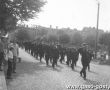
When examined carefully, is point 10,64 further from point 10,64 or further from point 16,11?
point 16,11

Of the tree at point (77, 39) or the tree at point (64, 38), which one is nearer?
the tree at point (77, 39)

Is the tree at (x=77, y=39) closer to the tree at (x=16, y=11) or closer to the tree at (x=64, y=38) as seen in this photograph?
the tree at (x=64, y=38)

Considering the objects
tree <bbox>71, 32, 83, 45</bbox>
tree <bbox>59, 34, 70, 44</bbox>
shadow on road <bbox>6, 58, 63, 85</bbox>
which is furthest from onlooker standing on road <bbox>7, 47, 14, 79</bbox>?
tree <bbox>59, 34, 70, 44</bbox>

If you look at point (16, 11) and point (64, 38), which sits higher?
point (16, 11)

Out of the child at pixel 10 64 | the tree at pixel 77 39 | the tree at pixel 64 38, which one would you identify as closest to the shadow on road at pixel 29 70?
the child at pixel 10 64

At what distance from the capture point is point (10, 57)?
1110 centimetres

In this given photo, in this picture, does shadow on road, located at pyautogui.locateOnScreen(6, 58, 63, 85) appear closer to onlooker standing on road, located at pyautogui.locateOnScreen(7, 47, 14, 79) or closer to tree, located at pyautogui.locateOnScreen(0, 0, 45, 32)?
onlooker standing on road, located at pyautogui.locateOnScreen(7, 47, 14, 79)

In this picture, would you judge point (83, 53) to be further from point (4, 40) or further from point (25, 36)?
point (25, 36)

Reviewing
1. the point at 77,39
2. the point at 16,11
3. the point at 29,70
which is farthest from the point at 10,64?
the point at 77,39

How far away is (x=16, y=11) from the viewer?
25.1 meters

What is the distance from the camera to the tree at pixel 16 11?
952 inches

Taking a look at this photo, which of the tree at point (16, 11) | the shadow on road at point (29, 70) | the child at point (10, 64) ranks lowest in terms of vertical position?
the shadow on road at point (29, 70)

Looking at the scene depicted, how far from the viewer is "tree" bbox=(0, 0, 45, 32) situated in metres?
24.2

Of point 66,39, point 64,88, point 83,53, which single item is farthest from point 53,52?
point 66,39
